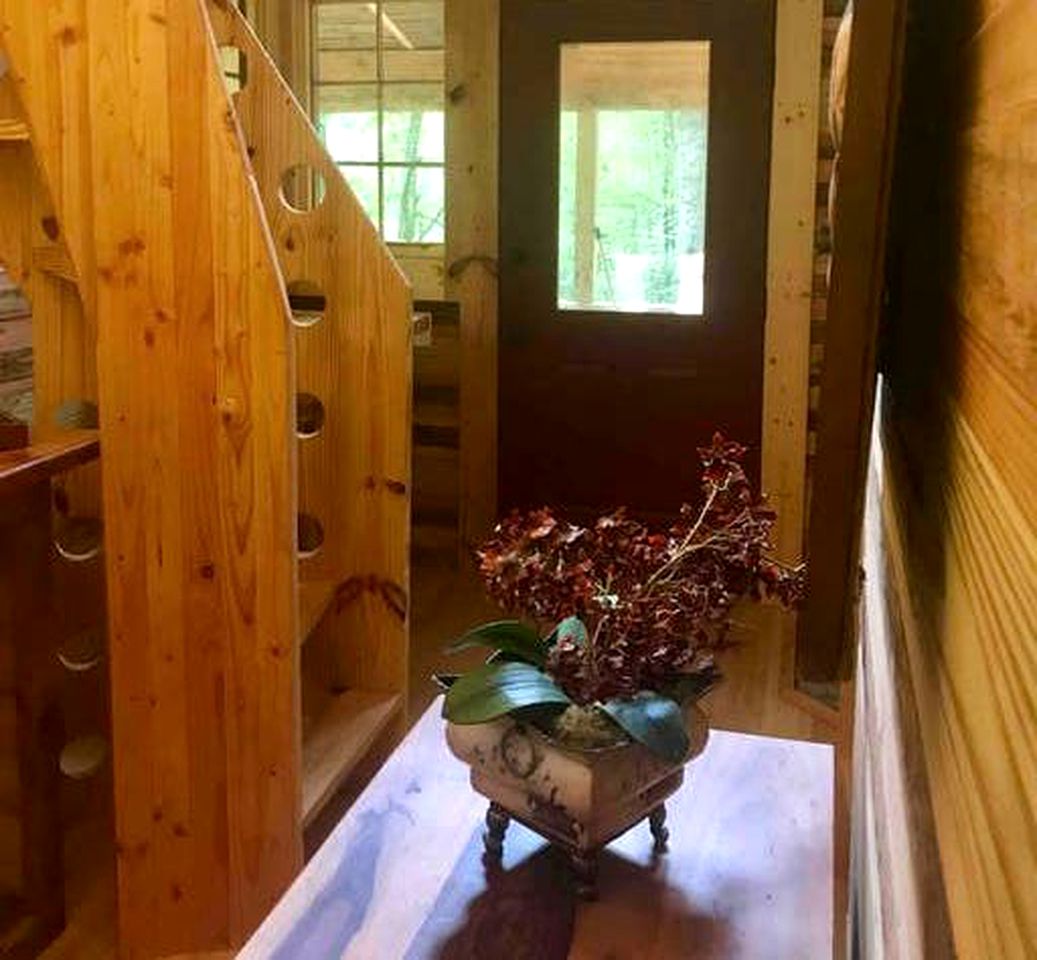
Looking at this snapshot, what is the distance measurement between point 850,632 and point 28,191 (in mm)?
2446

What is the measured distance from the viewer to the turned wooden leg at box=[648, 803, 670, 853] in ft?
4.72

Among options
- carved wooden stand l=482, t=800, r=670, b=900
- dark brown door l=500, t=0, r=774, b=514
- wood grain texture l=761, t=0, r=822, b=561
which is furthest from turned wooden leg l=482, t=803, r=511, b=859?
dark brown door l=500, t=0, r=774, b=514

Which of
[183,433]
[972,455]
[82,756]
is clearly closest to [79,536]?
[82,756]

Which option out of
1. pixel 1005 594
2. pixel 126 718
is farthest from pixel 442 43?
pixel 1005 594

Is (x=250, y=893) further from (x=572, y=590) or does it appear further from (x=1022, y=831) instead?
(x=1022, y=831)

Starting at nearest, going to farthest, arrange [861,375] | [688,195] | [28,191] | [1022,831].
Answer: [1022,831] → [861,375] → [28,191] → [688,195]

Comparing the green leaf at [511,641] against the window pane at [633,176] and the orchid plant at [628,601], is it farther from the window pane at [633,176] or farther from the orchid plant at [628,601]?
the window pane at [633,176]

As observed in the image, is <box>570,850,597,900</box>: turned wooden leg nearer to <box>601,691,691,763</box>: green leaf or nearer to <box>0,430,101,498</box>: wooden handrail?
<box>601,691,691,763</box>: green leaf

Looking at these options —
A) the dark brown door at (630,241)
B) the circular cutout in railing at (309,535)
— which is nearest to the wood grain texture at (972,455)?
the circular cutout in railing at (309,535)

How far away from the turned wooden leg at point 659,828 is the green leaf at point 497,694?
179 mm

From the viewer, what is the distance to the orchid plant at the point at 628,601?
1350mm

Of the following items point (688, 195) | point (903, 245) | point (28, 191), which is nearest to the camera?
point (903, 245)

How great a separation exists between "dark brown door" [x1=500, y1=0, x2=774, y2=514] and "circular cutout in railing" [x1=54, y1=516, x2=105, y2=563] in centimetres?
229

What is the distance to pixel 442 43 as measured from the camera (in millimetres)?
4918
